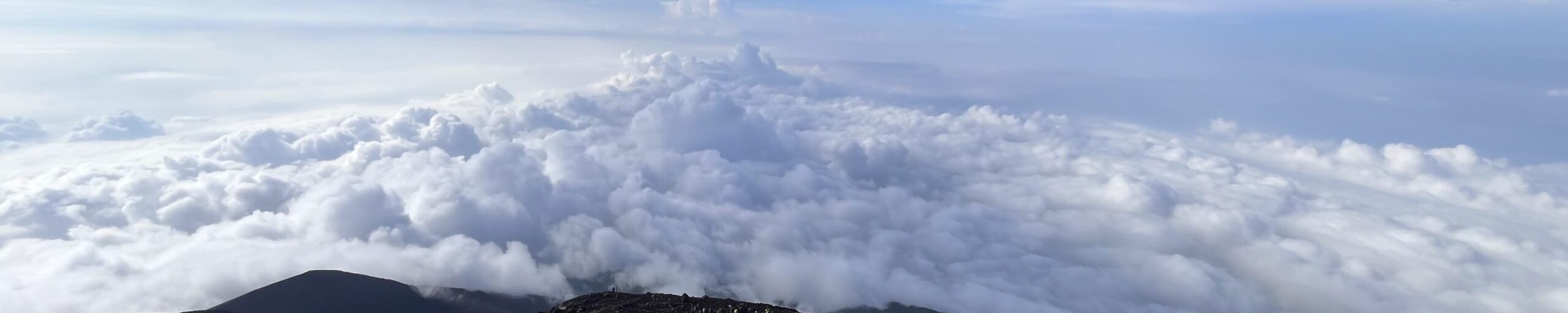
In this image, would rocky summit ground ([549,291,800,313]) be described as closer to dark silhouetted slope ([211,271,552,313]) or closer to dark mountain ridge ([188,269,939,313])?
dark mountain ridge ([188,269,939,313])

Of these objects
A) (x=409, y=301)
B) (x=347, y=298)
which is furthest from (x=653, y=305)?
(x=347, y=298)

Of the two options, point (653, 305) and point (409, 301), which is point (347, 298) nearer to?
point (409, 301)

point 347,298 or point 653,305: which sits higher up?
point 347,298

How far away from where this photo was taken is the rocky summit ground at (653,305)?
3999 inches

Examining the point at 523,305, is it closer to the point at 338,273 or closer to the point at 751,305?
the point at 338,273

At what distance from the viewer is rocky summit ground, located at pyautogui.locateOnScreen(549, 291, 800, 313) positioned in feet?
333

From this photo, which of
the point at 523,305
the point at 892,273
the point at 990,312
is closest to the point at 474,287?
the point at 523,305

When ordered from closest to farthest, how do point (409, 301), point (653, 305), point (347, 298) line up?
point (653, 305) < point (347, 298) < point (409, 301)

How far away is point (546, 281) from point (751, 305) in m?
101

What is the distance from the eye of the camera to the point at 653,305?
10688cm

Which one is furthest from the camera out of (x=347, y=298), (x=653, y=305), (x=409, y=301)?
(x=409, y=301)

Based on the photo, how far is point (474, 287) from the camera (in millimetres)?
162500

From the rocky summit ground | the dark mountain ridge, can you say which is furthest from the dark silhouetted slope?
the rocky summit ground

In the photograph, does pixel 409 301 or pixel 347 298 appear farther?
pixel 409 301
